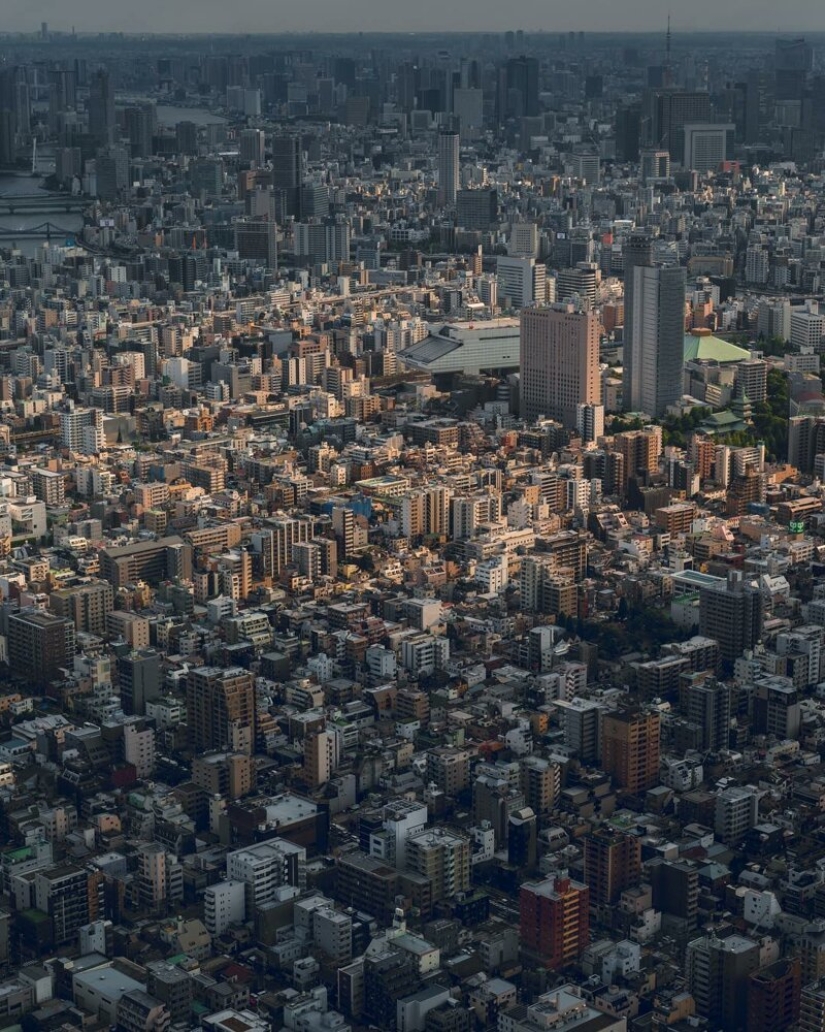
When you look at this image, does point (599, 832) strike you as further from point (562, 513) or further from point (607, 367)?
point (607, 367)

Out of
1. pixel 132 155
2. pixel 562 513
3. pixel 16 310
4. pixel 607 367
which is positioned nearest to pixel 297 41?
pixel 132 155

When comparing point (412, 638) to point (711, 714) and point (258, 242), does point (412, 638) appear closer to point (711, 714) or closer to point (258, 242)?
point (711, 714)

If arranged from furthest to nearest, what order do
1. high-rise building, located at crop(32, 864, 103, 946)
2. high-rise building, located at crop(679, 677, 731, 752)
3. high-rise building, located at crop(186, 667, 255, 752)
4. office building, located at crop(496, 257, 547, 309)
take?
office building, located at crop(496, 257, 547, 309) → high-rise building, located at crop(679, 677, 731, 752) → high-rise building, located at crop(186, 667, 255, 752) → high-rise building, located at crop(32, 864, 103, 946)

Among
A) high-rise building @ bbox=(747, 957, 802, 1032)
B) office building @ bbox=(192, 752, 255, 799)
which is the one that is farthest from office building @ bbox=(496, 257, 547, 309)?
high-rise building @ bbox=(747, 957, 802, 1032)

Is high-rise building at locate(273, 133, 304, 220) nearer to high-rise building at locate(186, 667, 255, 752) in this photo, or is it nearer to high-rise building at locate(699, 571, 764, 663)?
high-rise building at locate(699, 571, 764, 663)

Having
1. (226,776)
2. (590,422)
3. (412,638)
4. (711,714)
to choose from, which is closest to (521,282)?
(590,422)
